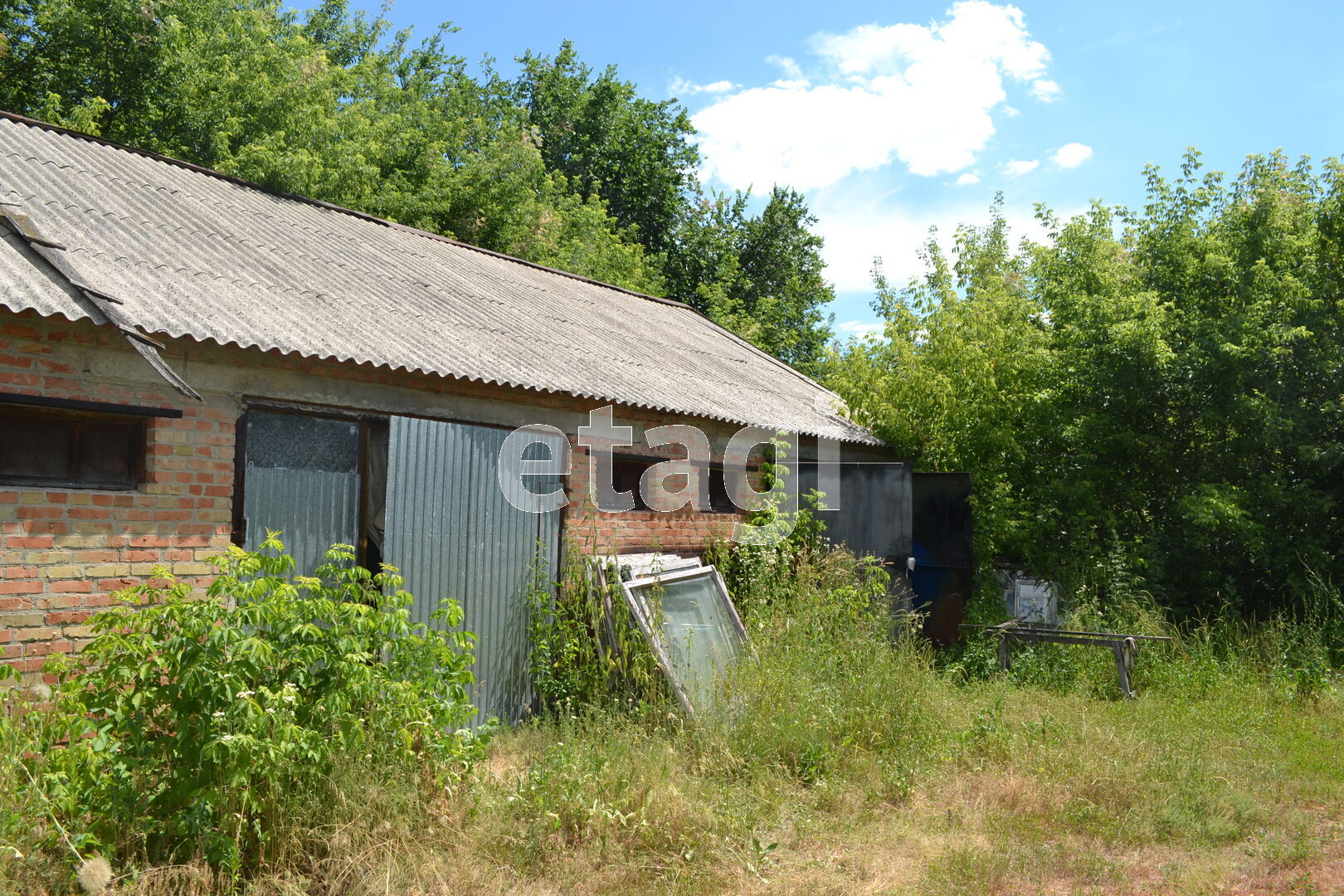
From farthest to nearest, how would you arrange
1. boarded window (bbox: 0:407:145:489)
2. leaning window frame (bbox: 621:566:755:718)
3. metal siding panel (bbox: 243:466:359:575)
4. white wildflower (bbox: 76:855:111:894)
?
leaning window frame (bbox: 621:566:755:718), metal siding panel (bbox: 243:466:359:575), boarded window (bbox: 0:407:145:489), white wildflower (bbox: 76:855:111:894)

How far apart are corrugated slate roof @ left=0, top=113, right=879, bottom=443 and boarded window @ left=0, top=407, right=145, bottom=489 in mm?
581

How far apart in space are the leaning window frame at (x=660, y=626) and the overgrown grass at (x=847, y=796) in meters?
0.14

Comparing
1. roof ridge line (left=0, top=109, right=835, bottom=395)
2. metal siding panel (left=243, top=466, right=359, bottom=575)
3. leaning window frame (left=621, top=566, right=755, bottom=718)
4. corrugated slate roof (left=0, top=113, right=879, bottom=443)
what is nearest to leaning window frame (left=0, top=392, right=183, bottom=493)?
corrugated slate roof (left=0, top=113, right=879, bottom=443)

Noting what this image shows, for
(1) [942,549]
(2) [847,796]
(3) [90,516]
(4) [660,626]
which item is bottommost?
(2) [847,796]

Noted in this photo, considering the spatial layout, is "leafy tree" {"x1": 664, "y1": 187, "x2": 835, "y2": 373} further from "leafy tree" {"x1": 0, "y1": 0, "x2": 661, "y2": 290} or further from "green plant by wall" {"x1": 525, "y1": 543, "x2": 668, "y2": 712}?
"green plant by wall" {"x1": 525, "y1": 543, "x2": 668, "y2": 712}

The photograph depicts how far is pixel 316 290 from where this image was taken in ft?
24.1

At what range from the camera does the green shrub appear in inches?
147

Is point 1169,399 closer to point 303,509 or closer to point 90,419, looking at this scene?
point 303,509

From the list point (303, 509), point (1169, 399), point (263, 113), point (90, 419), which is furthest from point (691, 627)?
point (263, 113)

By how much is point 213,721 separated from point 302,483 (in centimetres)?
228

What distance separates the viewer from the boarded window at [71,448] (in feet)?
15.7

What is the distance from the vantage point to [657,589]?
23.2 ft

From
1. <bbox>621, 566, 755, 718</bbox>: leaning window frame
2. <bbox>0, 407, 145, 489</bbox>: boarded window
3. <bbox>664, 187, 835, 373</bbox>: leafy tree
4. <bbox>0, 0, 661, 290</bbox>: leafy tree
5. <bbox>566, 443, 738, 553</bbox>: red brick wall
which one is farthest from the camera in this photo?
<bbox>664, 187, 835, 373</bbox>: leafy tree

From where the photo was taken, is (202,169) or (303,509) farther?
(202,169)
